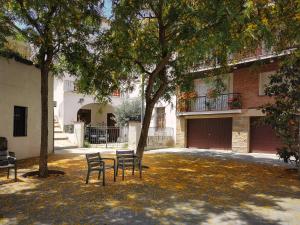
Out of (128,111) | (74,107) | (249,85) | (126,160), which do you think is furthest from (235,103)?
(74,107)

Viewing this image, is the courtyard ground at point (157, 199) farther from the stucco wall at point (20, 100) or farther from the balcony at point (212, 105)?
the balcony at point (212, 105)

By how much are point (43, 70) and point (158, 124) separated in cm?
1662

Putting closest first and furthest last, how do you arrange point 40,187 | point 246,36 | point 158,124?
point 246,36, point 40,187, point 158,124

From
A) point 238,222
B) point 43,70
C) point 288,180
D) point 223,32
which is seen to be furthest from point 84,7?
point 288,180

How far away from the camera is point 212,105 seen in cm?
2300

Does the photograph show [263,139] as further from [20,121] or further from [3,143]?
[3,143]

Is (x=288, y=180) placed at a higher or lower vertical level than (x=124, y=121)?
lower

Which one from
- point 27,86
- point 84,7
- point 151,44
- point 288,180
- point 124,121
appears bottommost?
point 288,180

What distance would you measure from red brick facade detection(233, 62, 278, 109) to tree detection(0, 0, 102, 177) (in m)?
12.2

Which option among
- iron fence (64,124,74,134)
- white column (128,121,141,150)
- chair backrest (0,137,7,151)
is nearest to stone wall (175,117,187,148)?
white column (128,121,141,150)

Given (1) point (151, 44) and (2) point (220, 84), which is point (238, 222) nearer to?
(1) point (151, 44)

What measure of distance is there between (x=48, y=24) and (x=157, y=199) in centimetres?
625

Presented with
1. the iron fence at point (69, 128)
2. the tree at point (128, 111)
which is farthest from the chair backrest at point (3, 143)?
the tree at point (128, 111)

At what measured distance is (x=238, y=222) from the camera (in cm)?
629
